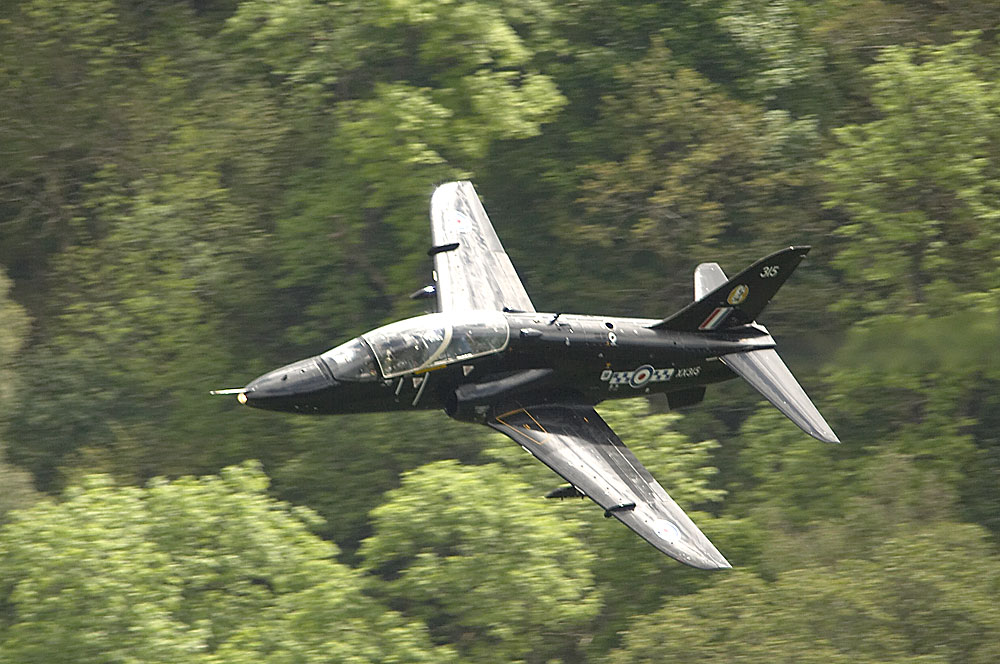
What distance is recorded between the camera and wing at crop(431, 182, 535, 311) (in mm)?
28188

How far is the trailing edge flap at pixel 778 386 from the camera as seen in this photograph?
2591 cm

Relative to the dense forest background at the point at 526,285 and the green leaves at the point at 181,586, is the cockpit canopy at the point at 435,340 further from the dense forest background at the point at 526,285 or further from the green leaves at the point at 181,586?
the green leaves at the point at 181,586

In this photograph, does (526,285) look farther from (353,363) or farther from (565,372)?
(353,363)

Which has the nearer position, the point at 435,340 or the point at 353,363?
the point at 353,363

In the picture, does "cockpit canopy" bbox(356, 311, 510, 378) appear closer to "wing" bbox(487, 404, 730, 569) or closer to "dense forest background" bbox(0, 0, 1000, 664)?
"wing" bbox(487, 404, 730, 569)

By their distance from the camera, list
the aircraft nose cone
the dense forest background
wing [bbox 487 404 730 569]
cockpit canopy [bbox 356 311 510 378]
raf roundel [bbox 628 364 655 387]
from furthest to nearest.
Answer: the dense forest background
raf roundel [bbox 628 364 655 387]
cockpit canopy [bbox 356 311 510 378]
the aircraft nose cone
wing [bbox 487 404 730 569]

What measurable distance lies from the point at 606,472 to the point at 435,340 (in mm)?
3914

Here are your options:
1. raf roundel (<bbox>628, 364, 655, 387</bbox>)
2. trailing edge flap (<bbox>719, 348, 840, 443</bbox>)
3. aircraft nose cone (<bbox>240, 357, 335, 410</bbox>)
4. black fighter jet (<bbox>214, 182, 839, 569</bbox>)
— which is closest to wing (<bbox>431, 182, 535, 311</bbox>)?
black fighter jet (<bbox>214, 182, 839, 569</bbox>)

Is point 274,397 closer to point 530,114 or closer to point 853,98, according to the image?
point 530,114

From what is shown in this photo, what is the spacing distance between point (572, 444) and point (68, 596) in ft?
40.8

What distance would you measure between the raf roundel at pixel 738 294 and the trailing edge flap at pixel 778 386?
41.5 inches

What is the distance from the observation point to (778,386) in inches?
1049

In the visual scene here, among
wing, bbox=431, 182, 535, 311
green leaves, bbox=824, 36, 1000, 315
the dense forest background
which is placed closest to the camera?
wing, bbox=431, 182, 535, 311

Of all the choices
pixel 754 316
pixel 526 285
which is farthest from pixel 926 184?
pixel 526 285
